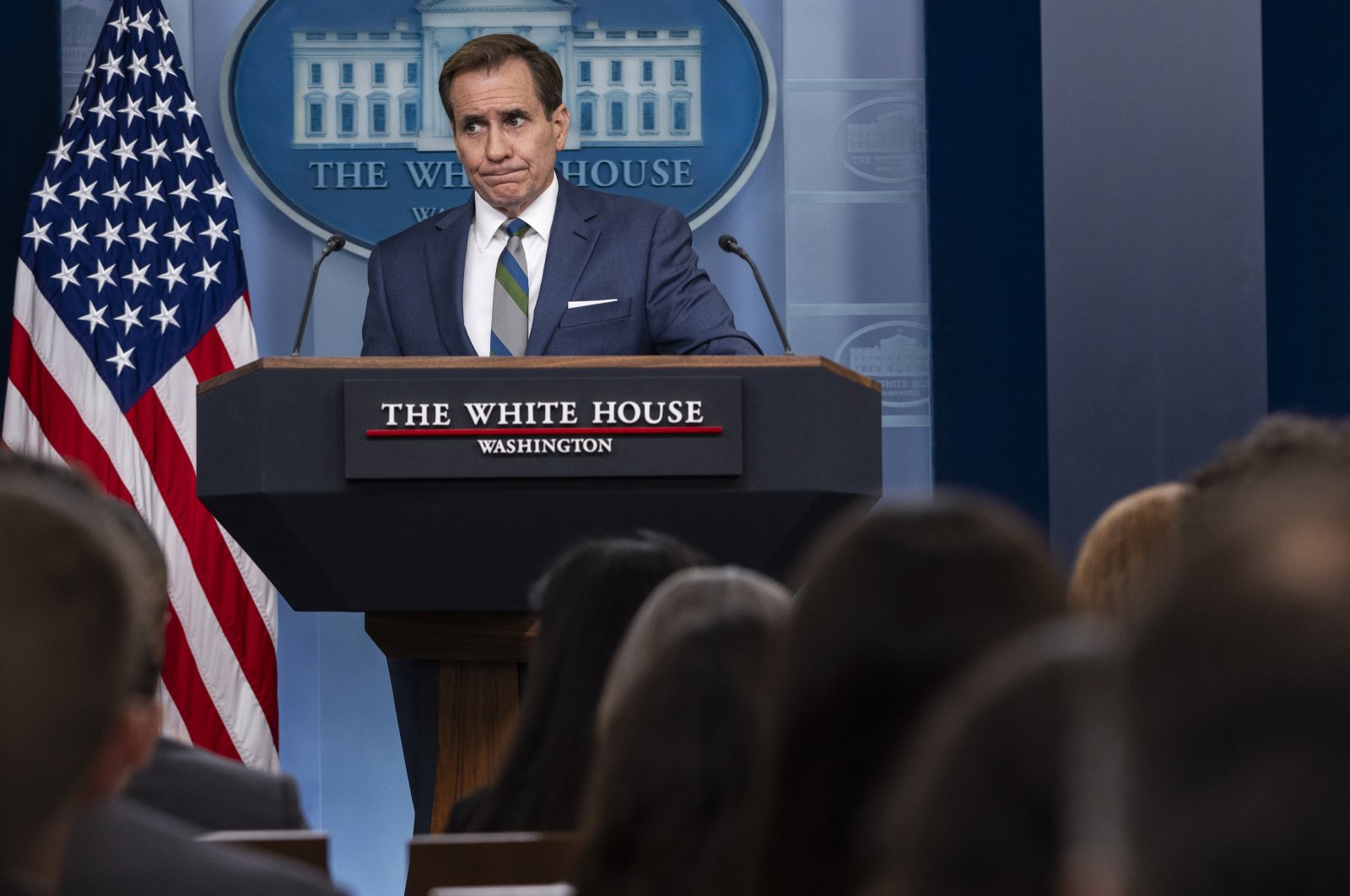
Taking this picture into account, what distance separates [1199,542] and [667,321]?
3.08 meters

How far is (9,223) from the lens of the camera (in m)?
5.02

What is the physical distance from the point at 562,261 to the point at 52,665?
288cm

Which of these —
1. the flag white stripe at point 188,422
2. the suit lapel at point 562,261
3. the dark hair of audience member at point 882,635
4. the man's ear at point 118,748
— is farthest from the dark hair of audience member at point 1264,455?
the flag white stripe at point 188,422

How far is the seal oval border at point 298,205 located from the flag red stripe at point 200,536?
808 millimetres

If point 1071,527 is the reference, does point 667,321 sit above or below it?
above

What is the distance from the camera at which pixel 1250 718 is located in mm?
403

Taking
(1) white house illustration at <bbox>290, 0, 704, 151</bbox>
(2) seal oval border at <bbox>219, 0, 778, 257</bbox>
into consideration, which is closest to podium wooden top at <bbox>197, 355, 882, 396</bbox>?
(2) seal oval border at <bbox>219, 0, 778, 257</bbox>

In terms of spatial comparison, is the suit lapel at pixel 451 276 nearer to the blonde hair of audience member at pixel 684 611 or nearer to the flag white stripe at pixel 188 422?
the flag white stripe at pixel 188 422

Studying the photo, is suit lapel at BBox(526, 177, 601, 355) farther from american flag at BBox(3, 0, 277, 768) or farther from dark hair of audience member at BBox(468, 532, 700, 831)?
dark hair of audience member at BBox(468, 532, 700, 831)

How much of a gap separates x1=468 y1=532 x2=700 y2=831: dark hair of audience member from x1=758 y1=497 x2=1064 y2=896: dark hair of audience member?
3.15ft

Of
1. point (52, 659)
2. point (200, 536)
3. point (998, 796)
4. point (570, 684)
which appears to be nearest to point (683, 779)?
point (52, 659)

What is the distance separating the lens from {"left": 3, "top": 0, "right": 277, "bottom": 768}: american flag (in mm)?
4773

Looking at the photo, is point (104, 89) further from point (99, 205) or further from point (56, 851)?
point (56, 851)

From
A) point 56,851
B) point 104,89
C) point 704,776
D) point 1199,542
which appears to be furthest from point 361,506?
point 104,89
